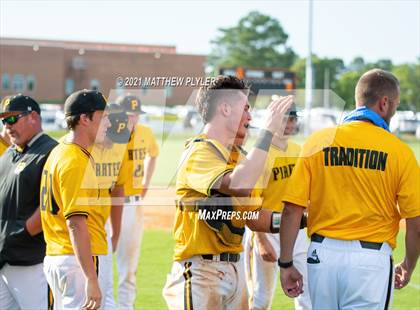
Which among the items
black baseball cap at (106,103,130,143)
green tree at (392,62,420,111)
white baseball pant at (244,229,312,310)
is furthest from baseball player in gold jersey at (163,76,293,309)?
green tree at (392,62,420,111)

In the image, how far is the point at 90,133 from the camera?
5.29m

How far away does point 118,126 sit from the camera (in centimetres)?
864

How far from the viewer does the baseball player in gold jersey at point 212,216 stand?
4.57 metres

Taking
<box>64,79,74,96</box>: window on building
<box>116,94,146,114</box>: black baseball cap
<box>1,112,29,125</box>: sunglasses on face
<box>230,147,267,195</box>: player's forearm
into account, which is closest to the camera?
<box>230,147,267,195</box>: player's forearm

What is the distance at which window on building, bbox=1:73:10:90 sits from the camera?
74.2 metres

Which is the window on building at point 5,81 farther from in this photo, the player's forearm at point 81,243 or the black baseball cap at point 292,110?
the player's forearm at point 81,243

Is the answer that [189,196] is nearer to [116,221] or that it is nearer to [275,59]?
[116,221]

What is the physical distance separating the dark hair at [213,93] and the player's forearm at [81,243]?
1133 mm

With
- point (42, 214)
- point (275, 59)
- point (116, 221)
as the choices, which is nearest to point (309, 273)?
point (42, 214)

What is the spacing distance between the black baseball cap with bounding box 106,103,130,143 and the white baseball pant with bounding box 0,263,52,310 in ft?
8.38

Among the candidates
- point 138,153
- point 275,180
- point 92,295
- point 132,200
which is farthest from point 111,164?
point 92,295

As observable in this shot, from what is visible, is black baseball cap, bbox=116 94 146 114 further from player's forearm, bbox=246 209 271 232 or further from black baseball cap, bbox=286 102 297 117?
player's forearm, bbox=246 209 271 232

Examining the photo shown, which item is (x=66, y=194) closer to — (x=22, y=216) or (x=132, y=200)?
(x=22, y=216)

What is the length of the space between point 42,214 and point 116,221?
2158mm
